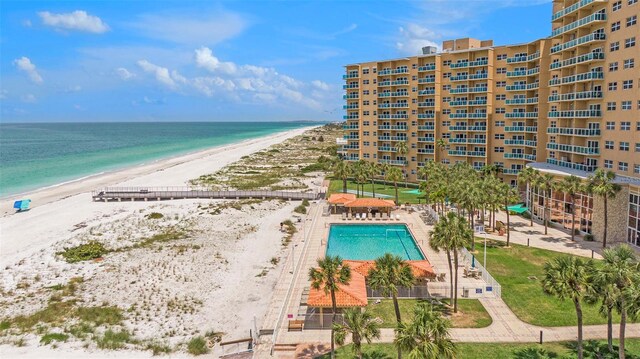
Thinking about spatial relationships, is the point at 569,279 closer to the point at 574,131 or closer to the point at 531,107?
the point at 574,131

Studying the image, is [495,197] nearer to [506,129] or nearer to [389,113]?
[506,129]

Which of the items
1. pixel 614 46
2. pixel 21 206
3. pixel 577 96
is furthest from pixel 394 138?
pixel 21 206

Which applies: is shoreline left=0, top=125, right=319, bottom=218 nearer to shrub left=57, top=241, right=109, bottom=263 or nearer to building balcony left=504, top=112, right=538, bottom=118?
shrub left=57, top=241, right=109, bottom=263

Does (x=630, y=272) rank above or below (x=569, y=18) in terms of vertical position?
below

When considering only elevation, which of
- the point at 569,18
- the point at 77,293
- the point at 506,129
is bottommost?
the point at 77,293

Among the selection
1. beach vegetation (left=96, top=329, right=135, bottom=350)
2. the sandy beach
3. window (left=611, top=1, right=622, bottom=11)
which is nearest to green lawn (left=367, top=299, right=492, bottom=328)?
the sandy beach

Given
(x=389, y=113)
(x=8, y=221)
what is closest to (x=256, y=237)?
(x=8, y=221)

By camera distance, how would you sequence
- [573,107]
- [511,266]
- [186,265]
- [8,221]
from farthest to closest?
[8,221]
[573,107]
[186,265]
[511,266]
